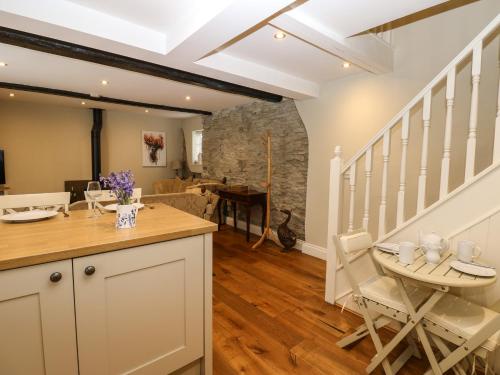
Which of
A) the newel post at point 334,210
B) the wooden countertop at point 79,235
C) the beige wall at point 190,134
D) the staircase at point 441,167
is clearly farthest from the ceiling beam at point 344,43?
the beige wall at point 190,134

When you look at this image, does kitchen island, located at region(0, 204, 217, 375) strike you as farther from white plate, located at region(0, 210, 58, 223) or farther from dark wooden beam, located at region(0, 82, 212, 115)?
dark wooden beam, located at region(0, 82, 212, 115)

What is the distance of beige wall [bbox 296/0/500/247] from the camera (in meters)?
2.58

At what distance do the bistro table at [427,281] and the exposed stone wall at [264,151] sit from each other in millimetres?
2368

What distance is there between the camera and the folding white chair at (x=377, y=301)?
1.62 meters

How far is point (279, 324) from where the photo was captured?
7.29 feet

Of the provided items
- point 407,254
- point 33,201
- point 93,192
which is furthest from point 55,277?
point 407,254

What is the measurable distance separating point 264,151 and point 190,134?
10.4 feet

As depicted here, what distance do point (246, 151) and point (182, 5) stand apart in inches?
119

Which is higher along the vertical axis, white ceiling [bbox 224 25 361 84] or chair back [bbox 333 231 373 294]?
white ceiling [bbox 224 25 361 84]

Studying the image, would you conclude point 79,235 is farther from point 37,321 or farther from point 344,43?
point 344,43

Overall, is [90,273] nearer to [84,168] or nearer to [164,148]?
[84,168]

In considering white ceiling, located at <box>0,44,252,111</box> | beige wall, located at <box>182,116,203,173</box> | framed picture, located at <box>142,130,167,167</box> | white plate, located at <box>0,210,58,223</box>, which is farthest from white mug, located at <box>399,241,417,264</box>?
framed picture, located at <box>142,130,167,167</box>

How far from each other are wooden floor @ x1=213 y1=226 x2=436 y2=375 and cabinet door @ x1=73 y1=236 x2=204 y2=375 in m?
0.51

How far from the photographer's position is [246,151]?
4.86 m
